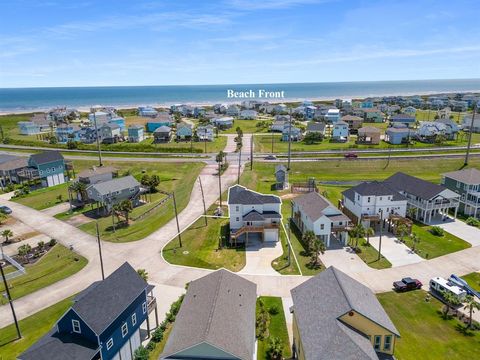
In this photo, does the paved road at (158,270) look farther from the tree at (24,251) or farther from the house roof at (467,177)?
the house roof at (467,177)

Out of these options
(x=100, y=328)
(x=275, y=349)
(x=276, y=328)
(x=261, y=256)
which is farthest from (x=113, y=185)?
(x=275, y=349)

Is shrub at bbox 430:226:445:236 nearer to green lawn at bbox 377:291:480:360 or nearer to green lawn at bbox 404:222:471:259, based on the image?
green lawn at bbox 404:222:471:259

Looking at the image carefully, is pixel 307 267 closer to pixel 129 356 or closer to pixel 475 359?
pixel 475 359

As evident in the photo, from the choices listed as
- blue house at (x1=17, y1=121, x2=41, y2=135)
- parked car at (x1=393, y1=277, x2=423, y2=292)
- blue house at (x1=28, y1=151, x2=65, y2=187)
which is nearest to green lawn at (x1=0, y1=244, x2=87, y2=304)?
blue house at (x1=28, y1=151, x2=65, y2=187)

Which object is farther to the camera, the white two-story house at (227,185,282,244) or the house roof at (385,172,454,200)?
the house roof at (385,172,454,200)

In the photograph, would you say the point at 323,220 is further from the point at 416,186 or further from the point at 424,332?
the point at 416,186

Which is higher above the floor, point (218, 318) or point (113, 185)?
point (218, 318)

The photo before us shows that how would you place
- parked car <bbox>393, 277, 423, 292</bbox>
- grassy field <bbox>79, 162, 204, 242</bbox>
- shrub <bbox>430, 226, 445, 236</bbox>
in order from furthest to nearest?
grassy field <bbox>79, 162, 204, 242</bbox> < shrub <bbox>430, 226, 445, 236</bbox> < parked car <bbox>393, 277, 423, 292</bbox>

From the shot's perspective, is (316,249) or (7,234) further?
(7,234)
